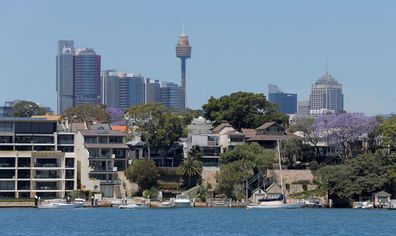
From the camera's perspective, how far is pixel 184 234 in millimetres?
77062

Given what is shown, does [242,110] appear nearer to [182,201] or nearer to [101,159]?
[101,159]

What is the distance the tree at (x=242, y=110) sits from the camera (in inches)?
5256

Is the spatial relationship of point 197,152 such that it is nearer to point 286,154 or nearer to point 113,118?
point 286,154

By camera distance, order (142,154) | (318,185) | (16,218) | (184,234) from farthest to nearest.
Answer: (142,154), (318,185), (16,218), (184,234)

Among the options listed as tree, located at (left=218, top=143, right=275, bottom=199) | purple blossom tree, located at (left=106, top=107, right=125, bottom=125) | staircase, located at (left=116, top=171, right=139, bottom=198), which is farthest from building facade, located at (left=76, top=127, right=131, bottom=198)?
purple blossom tree, located at (left=106, top=107, right=125, bottom=125)

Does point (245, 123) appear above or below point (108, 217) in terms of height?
above

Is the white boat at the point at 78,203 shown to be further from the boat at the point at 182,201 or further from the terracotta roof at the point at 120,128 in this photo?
the terracotta roof at the point at 120,128

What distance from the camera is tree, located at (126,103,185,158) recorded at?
123812 millimetres

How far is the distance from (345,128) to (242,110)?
12.5m

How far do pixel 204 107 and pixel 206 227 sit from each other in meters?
54.1

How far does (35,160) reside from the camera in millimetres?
118125

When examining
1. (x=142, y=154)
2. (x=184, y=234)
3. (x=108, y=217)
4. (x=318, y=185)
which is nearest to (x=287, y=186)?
(x=318, y=185)

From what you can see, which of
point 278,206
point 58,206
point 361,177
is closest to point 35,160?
point 58,206

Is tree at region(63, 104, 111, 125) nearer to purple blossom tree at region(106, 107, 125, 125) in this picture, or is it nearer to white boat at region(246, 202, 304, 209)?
purple blossom tree at region(106, 107, 125, 125)
